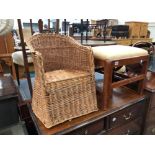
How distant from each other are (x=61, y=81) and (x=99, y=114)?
0.35 meters

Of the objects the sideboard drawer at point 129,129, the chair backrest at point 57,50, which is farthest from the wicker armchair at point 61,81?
the sideboard drawer at point 129,129

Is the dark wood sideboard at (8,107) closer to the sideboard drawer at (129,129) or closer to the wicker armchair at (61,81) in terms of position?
the wicker armchair at (61,81)

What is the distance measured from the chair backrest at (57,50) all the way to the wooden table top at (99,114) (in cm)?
37

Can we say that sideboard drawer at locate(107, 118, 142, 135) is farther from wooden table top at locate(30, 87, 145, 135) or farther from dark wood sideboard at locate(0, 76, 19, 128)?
dark wood sideboard at locate(0, 76, 19, 128)

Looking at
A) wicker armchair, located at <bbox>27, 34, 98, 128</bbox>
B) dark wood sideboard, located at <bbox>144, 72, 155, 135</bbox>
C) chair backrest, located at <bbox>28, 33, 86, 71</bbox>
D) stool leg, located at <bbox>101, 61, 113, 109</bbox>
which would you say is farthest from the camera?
dark wood sideboard, located at <bbox>144, 72, 155, 135</bbox>

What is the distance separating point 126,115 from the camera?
46.5 inches

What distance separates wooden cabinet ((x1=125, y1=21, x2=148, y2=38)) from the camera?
3.34m

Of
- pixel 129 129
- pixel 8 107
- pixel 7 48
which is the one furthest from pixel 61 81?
pixel 7 48

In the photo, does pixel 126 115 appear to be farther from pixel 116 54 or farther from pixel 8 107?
pixel 8 107

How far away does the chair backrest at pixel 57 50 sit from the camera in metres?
1.11

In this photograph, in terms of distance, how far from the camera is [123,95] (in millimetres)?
1263

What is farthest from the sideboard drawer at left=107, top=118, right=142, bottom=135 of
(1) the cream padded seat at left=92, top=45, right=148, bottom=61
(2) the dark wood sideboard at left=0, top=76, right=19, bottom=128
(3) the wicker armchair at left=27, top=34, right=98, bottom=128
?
(2) the dark wood sideboard at left=0, top=76, right=19, bottom=128
